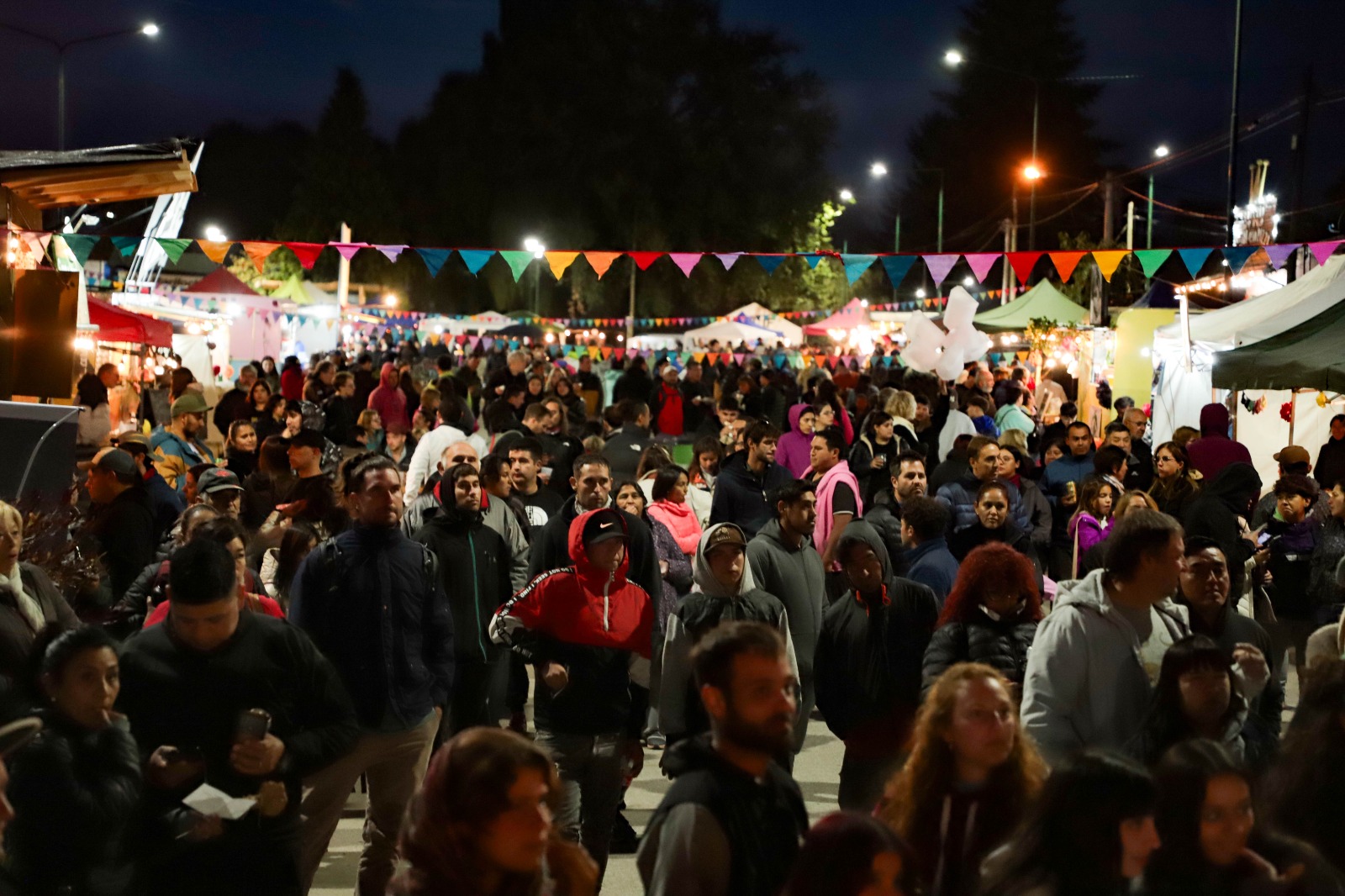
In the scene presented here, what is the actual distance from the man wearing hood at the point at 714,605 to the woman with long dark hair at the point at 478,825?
8.81 feet

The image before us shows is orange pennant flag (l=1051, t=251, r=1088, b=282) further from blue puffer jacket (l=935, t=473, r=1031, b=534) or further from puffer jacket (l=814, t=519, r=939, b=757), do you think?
puffer jacket (l=814, t=519, r=939, b=757)

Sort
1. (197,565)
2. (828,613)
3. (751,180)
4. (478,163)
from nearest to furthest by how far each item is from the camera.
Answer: (197,565) → (828,613) → (751,180) → (478,163)

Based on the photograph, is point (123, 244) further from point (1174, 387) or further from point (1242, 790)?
point (1242, 790)

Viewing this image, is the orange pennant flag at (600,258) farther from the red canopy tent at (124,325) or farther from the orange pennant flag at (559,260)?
the red canopy tent at (124,325)

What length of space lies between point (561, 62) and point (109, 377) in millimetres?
33024

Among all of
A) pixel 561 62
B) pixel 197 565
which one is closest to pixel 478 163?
pixel 561 62

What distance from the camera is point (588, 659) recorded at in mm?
5555

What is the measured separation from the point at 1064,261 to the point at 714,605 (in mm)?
12542

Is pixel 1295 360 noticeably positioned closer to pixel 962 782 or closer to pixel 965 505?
pixel 965 505

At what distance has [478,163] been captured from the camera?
50531 mm

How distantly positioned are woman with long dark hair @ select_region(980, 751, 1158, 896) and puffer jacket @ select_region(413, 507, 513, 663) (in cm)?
353

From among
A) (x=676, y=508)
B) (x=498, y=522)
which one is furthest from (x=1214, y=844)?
(x=676, y=508)

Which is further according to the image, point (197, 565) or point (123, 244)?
point (123, 244)

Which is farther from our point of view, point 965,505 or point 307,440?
point 965,505
